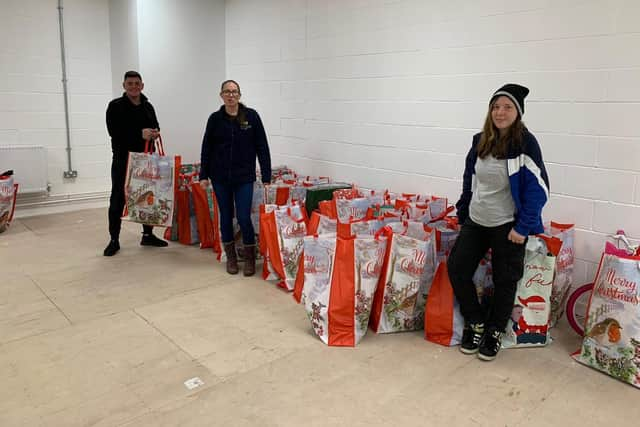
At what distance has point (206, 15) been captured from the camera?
5703mm

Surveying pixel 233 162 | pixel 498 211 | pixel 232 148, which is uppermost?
pixel 232 148

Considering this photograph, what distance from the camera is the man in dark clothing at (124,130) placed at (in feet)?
13.4

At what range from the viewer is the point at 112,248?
14.0ft

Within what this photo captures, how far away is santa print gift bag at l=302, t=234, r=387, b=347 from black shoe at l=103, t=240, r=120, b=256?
220cm

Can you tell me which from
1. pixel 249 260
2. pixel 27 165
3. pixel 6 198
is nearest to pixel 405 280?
pixel 249 260

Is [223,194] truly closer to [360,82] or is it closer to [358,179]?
[358,179]

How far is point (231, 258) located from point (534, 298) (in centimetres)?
217

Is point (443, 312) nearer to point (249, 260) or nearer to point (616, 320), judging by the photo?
point (616, 320)

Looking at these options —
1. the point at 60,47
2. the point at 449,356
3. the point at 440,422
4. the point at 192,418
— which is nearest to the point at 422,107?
the point at 449,356

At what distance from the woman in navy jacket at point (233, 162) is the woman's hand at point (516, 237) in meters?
1.94

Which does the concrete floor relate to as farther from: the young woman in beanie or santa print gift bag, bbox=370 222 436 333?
the young woman in beanie

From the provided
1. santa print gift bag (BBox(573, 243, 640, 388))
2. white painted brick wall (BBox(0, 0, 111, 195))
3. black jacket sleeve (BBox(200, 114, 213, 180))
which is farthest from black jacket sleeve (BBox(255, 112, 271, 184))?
white painted brick wall (BBox(0, 0, 111, 195))

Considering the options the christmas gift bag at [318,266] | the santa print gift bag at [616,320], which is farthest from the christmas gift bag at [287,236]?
the santa print gift bag at [616,320]

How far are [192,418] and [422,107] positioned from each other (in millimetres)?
2741
